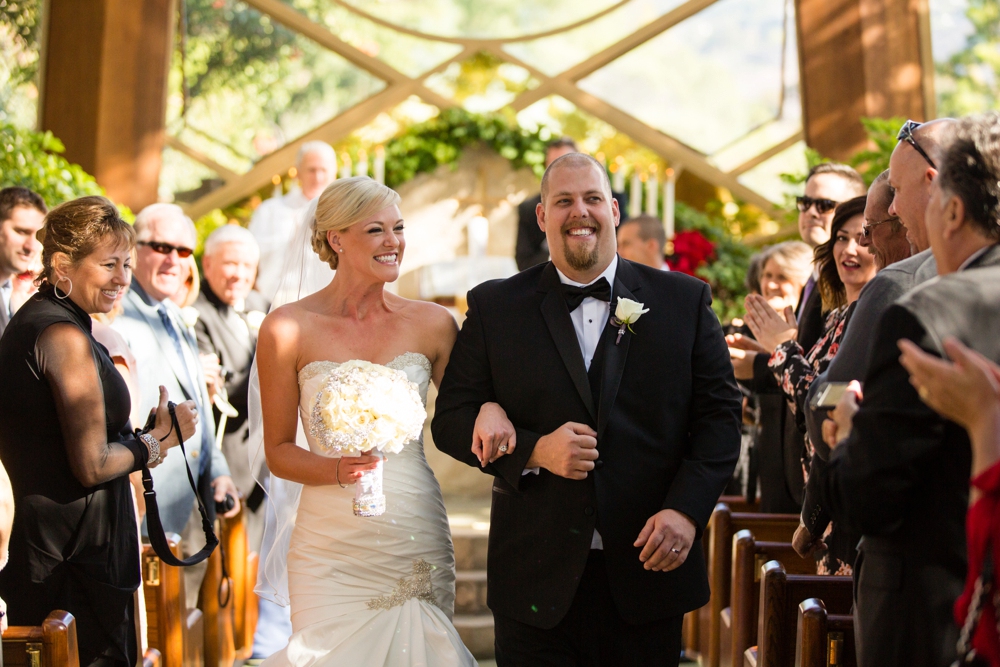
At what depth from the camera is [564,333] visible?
3.08m

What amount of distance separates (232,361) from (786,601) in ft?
11.5

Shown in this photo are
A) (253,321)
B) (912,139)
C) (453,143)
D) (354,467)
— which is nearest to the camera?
(912,139)

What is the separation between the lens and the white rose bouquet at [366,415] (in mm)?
3082

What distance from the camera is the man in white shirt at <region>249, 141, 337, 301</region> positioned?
287 inches

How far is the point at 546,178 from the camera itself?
10.7 ft

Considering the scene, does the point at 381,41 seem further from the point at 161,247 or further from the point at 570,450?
the point at 570,450

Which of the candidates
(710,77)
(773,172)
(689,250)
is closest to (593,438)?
(689,250)

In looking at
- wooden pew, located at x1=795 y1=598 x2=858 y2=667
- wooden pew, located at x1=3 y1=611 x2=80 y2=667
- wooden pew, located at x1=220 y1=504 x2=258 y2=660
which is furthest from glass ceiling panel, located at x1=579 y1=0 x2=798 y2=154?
wooden pew, located at x1=3 y1=611 x2=80 y2=667

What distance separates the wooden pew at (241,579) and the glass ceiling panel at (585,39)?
661 centimetres

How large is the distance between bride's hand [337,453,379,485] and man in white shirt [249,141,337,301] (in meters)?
3.56

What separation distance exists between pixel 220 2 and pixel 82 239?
764cm

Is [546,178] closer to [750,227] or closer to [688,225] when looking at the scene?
[688,225]

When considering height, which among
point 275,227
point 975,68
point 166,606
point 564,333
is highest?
point 975,68

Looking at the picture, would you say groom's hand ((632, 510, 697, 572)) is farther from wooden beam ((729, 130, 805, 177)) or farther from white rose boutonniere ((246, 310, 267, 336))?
wooden beam ((729, 130, 805, 177))
